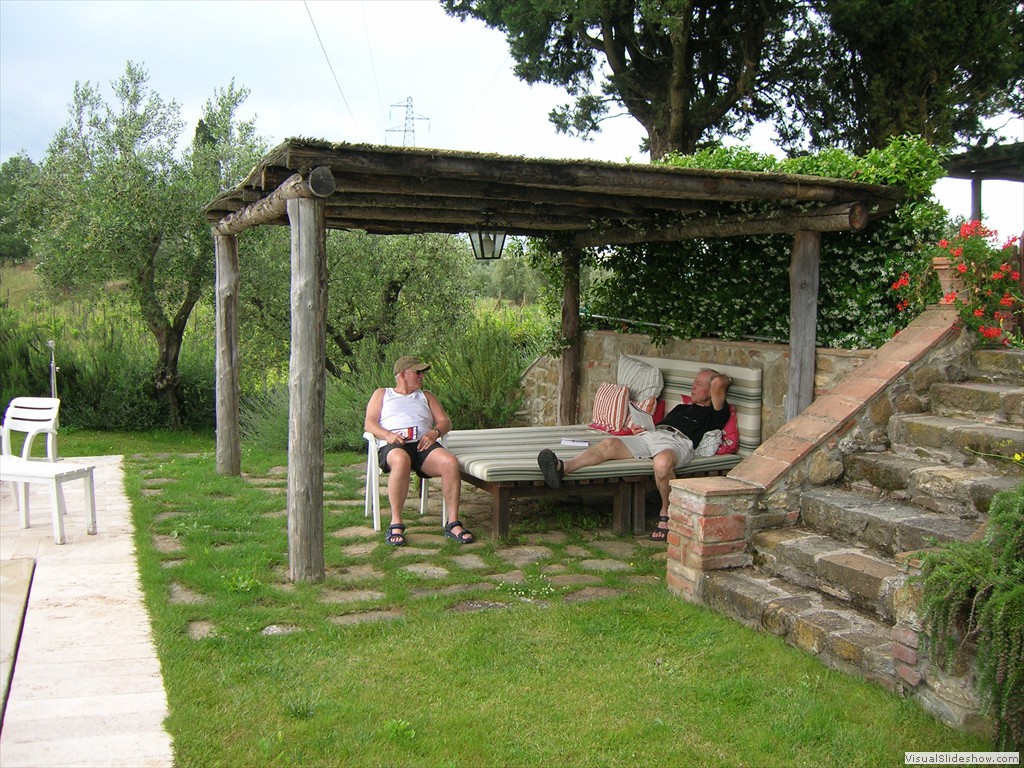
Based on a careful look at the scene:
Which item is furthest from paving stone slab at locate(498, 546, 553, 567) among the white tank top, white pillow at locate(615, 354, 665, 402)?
white pillow at locate(615, 354, 665, 402)

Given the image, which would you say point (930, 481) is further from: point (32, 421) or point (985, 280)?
point (32, 421)

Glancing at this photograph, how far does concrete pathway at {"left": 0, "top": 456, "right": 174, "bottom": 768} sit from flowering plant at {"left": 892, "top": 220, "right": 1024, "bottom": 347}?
4624mm

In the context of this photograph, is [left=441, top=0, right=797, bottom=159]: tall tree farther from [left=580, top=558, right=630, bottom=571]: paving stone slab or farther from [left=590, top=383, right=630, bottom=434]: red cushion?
[left=580, top=558, right=630, bottom=571]: paving stone slab

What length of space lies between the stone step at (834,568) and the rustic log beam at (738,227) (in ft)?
6.67

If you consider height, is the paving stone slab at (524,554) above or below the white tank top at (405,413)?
below

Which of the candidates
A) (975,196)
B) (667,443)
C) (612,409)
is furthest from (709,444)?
(975,196)

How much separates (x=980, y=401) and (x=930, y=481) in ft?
2.45

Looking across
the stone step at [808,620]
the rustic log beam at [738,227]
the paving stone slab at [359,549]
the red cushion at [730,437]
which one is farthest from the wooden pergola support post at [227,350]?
the stone step at [808,620]

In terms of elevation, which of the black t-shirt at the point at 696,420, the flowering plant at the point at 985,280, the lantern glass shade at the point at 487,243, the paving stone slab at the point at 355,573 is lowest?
the paving stone slab at the point at 355,573

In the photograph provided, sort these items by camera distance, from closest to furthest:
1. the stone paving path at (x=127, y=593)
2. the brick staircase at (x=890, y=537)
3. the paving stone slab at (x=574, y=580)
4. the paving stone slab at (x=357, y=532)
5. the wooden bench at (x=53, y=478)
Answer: the stone paving path at (x=127, y=593), the brick staircase at (x=890, y=537), the paving stone slab at (x=574, y=580), the wooden bench at (x=53, y=478), the paving stone slab at (x=357, y=532)

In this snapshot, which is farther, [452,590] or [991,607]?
[452,590]

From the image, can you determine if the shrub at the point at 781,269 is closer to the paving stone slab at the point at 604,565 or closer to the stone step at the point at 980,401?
the stone step at the point at 980,401

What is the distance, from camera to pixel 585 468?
5582mm

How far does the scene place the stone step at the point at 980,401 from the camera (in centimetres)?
454
